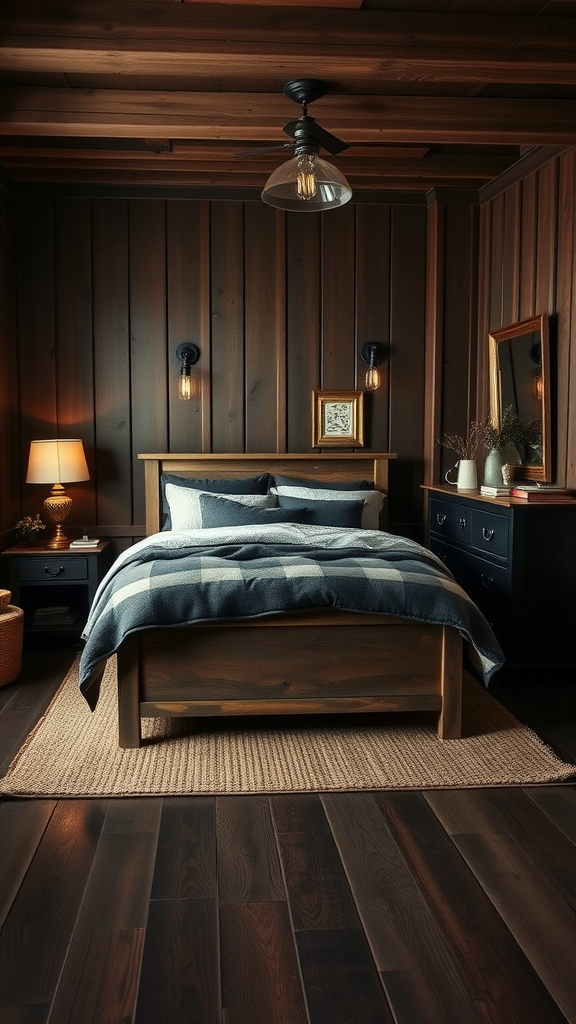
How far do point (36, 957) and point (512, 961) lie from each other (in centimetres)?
116

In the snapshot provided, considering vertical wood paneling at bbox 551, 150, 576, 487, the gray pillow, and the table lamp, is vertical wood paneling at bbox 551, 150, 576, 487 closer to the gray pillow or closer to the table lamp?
the gray pillow

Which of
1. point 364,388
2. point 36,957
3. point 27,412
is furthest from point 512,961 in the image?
point 27,412

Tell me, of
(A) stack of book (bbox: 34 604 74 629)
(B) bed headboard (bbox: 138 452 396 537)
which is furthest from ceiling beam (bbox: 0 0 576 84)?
(A) stack of book (bbox: 34 604 74 629)

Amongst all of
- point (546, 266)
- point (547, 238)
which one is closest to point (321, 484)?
point (546, 266)

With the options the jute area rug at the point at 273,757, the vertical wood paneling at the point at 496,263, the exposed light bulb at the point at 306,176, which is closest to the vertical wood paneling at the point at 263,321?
the vertical wood paneling at the point at 496,263

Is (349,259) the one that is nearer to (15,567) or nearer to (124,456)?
(124,456)

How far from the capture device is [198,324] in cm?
551

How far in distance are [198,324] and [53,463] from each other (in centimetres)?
136

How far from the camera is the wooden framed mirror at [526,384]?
14.8 ft

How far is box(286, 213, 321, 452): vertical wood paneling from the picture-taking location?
5.54 meters

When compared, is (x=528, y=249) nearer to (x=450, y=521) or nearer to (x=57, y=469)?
(x=450, y=521)

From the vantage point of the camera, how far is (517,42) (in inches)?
135

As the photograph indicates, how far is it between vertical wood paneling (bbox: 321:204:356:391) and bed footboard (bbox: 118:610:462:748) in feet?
8.27

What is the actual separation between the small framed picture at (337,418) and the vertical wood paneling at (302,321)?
7 centimetres
